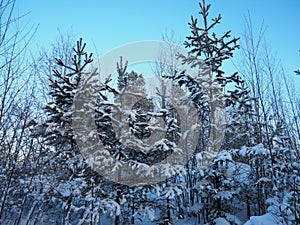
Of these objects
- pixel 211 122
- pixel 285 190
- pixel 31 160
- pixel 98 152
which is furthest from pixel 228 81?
pixel 31 160

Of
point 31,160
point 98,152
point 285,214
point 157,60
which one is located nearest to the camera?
point 31,160

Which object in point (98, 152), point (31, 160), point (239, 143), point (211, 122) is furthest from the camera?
point (239, 143)

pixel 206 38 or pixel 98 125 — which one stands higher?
pixel 206 38

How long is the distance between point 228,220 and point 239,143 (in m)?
5.77

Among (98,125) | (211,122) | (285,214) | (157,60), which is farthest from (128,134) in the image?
(157,60)

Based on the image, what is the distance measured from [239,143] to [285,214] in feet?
22.2

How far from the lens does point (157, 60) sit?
1462 centimetres

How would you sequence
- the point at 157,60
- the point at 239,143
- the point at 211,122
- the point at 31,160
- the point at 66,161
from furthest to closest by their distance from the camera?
A: the point at 157,60 < the point at 239,143 < the point at 211,122 < the point at 66,161 < the point at 31,160

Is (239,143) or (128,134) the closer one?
(128,134)

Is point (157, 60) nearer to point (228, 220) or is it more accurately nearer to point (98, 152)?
point (98, 152)

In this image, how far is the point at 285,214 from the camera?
18.2 feet

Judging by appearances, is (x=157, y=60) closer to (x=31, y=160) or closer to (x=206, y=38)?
(x=206, y=38)

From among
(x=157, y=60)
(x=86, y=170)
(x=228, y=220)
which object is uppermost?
(x=157, y=60)

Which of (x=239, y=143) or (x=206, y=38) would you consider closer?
(x=206, y=38)
